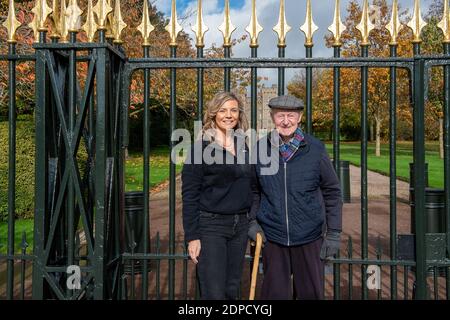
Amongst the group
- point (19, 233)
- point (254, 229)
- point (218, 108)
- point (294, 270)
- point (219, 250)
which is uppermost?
point (218, 108)

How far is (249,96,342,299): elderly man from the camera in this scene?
3.21 metres

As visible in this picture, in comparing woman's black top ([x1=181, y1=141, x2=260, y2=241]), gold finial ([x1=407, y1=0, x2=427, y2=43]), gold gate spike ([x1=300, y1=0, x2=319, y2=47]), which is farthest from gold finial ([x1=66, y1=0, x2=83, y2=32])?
gold finial ([x1=407, y1=0, x2=427, y2=43])

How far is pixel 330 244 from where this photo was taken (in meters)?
3.22

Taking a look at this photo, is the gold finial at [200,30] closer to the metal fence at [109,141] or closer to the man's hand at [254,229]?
the metal fence at [109,141]

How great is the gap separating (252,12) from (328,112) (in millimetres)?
19584

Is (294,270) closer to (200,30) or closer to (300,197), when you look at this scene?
(300,197)

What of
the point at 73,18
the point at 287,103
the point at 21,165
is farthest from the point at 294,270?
the point at 21,165

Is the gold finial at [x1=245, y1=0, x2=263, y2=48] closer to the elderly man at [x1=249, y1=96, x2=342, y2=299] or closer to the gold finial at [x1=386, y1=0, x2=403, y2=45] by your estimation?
the elderly man at [x1=249, y1=96, x2=342, y2=299]

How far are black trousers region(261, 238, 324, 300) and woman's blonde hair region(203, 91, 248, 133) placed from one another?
3.03 ft

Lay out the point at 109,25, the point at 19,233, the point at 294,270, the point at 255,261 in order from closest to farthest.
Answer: the point at 294,270
the point at 255,261
the point at 109,25
the point at 19,233

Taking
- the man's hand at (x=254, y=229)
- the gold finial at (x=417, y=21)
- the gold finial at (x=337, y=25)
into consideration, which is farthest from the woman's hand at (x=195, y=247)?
the gold finial at (x=417, y=21)

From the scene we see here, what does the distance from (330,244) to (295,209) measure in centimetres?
36

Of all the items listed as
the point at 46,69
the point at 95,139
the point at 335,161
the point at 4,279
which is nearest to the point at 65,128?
the point at 95,139

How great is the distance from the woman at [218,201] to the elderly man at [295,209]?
0.14 metres
